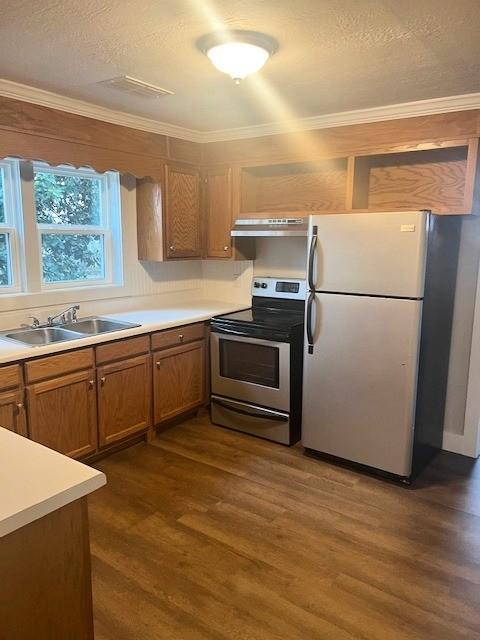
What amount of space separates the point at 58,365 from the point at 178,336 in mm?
997

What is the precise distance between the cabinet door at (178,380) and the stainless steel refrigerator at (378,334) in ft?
3.10

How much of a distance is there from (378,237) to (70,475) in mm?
2205

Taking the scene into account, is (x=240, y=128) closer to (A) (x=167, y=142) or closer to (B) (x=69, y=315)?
(A) (x=167, y=142)

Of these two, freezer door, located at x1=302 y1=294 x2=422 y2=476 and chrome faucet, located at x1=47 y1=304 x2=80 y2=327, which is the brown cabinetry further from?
freezer door, located at x1=302 y1=294 x2=422 y2=476

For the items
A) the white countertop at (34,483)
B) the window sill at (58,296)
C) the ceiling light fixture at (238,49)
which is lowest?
the white countertop at (34,483)

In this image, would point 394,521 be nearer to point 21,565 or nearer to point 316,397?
point 316,397

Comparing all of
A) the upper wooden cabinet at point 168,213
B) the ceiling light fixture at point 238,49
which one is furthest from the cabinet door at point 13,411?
the ceiling light fixture at point 238,49

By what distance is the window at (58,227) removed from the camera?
10.5ft

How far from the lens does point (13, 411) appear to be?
265cm

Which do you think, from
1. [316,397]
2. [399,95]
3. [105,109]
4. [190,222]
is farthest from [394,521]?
[105,109]

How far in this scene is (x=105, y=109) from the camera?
3.28m

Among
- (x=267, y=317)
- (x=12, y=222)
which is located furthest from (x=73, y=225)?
(x=267, y=317)

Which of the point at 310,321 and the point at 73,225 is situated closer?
the point at 310,321

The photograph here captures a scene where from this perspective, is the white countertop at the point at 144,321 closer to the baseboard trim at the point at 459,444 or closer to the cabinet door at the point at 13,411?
the cabinet door at the point at 13,411
